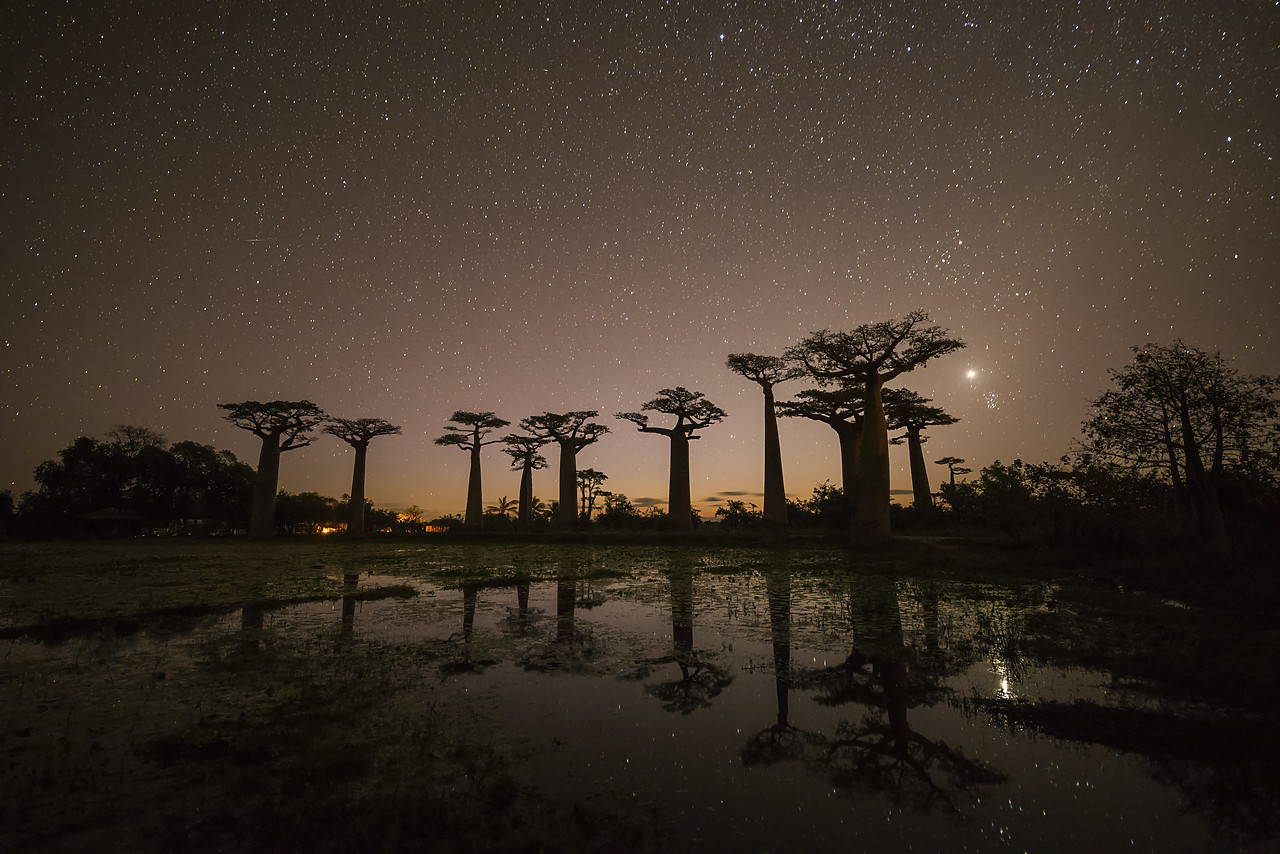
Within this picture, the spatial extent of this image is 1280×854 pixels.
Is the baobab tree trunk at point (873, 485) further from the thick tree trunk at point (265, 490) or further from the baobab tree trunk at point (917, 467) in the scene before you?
the thick tree trunk at point (265, 490)

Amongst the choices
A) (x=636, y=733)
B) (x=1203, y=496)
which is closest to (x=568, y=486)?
(x=1203, y=496)

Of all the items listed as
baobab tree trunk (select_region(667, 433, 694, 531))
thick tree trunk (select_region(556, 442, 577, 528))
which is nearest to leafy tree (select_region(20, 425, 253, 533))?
thick tree trunk (select_region(556, 442, 577, 528))

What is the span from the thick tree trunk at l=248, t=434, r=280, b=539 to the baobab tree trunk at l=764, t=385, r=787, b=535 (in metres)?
31.6

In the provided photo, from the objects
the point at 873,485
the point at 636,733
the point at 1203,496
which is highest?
the point at 873,485

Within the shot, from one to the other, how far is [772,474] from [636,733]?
87.1 ft

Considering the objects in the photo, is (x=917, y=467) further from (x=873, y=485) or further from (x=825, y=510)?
(x=873, y=485)

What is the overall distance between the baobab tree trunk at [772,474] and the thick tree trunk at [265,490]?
104 ft

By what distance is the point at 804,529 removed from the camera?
33469 mm

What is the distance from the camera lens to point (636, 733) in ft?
Result: 14.6

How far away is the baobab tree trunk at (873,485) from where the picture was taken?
21.8 metres

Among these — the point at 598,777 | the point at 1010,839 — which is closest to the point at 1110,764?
the point at 1010,839

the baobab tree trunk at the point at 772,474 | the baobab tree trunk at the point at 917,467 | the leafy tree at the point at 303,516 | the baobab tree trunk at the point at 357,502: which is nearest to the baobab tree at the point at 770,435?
the baobab tree trunk at the point at 772,474

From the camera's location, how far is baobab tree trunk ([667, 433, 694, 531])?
35344 mm

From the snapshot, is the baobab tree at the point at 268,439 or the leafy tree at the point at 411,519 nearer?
the baobab tree at the point at 268,439
